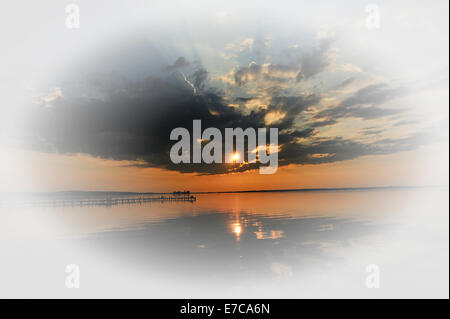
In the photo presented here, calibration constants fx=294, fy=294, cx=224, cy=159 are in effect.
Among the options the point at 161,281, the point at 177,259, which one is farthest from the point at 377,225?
the point at 161,281

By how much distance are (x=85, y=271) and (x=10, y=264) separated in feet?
20.3

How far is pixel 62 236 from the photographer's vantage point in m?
34.1

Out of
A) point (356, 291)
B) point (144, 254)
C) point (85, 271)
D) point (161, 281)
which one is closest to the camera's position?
point (356, 291)

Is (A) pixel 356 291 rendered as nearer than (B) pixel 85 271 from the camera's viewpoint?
Yes

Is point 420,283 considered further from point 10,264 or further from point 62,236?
point 62,236

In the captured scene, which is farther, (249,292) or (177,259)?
(177,259)

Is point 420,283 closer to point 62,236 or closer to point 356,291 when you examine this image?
point 356,291

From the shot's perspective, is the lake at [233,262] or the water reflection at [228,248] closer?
the lake at [233,262]

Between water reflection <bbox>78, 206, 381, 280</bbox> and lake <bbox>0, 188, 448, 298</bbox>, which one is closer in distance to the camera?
lake <bbox>0, 188, 448, 298</bbox>

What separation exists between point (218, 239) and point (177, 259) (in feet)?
23.6

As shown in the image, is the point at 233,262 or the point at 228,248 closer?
the point at 233,262

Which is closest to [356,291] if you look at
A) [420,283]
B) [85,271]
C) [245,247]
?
[420,283]
